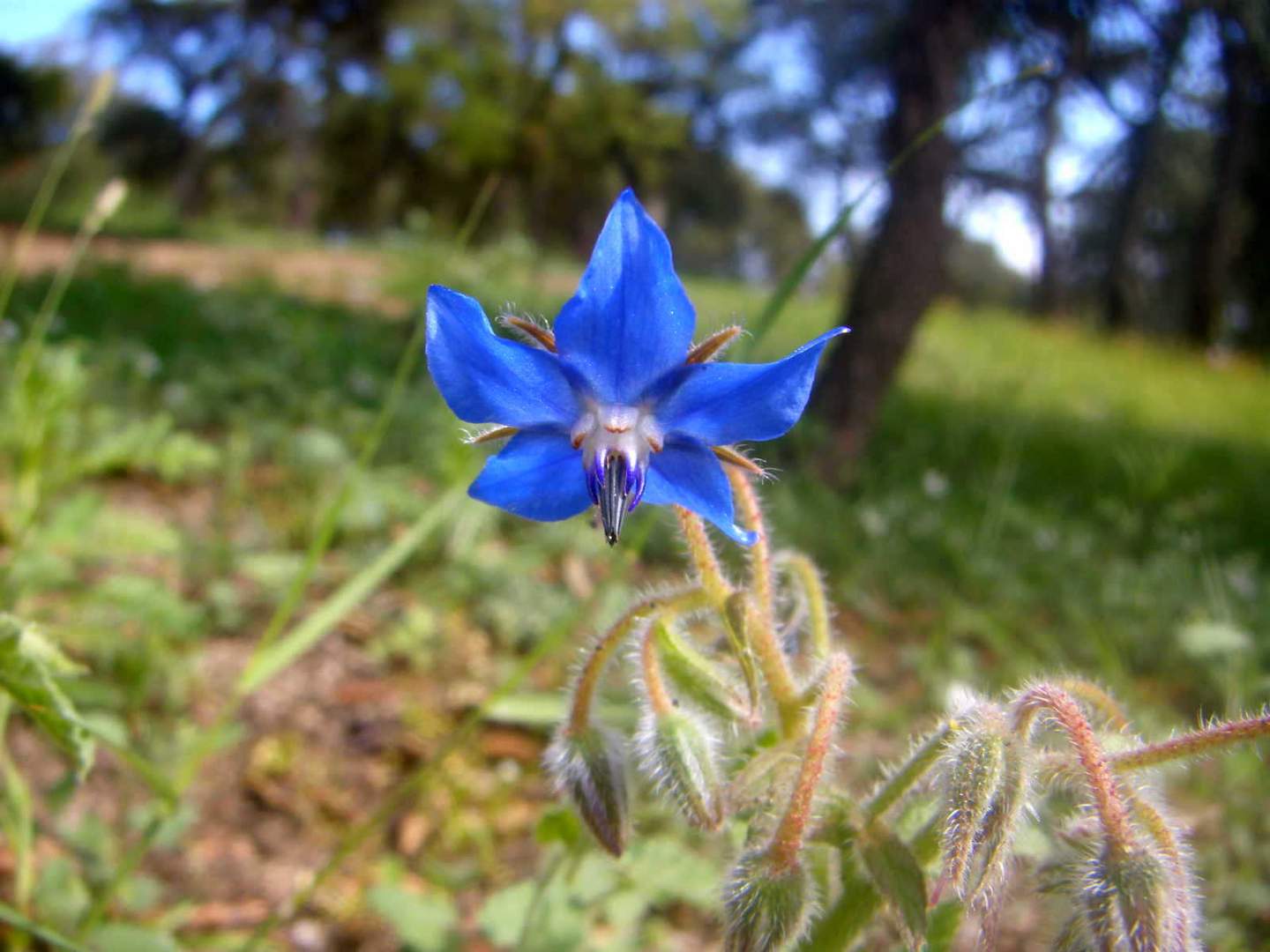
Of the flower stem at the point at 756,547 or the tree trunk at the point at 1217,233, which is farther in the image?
the tree trunk at the point at 1217,233

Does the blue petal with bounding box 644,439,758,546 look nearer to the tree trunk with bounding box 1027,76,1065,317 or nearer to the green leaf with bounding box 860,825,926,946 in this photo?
the green leaf with bounding box 860,825,926,946

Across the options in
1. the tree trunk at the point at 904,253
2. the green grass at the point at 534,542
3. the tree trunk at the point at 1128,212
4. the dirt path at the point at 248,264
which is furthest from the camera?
the tree trunk at the point at 1128,212

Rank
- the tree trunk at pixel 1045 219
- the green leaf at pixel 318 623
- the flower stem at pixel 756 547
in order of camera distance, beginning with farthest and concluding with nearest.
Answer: the tree trunk at pixel 1045 219 < the green leaf at pixel 318 623 < the flower stem at pixel 756 547

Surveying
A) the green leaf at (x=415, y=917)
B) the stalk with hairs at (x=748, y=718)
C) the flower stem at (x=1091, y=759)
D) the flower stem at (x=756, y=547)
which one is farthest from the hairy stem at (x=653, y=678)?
the green leaf at (x=415, y=917)

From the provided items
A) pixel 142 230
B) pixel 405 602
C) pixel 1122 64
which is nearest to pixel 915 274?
pixel 405 602

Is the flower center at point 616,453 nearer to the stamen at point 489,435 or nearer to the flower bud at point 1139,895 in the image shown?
the stamen at point 489,435

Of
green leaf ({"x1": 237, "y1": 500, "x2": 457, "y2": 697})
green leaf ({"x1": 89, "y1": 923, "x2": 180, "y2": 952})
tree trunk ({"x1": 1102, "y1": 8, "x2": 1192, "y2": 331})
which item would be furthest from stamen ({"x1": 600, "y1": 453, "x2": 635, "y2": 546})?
tree trunk ({"x1": 1102, "y1": 8, "x2": 1192, "y2": 331})

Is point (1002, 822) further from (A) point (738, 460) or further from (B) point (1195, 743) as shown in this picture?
(A) point (738, 460)
